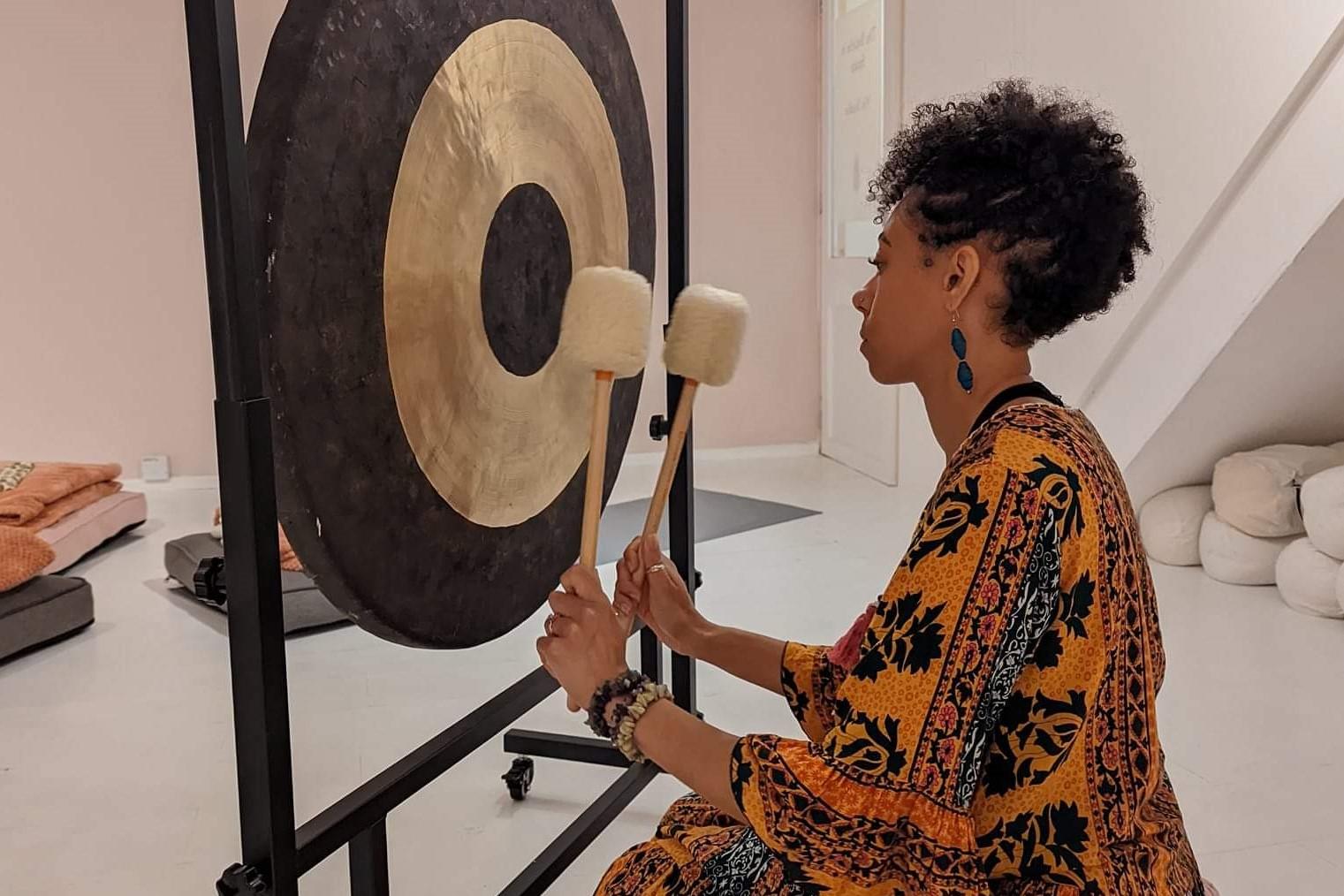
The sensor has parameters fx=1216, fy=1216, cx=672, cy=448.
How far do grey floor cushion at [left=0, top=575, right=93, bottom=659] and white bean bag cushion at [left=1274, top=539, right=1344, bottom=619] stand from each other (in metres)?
2.74

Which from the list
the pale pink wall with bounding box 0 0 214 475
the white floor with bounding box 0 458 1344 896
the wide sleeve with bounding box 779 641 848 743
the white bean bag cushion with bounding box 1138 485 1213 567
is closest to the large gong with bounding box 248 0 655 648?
the white floor with bounding box 0 458 1344 896

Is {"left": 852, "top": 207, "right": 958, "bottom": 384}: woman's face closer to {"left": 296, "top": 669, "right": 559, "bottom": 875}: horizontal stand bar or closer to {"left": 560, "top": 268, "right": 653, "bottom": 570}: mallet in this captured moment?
{"left": 560, "top": 268, "right": 653, "bottom": 570}: mallet

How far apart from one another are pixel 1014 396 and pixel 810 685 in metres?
0.39

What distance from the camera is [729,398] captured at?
5.03 m

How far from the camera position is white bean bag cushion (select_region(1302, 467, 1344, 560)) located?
8.70ft

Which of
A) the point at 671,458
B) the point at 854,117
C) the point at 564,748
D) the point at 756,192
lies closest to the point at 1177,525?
the point at 564,748

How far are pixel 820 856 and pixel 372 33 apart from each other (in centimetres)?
75

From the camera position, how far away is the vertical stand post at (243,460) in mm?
878

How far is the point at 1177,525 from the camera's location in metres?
3.13

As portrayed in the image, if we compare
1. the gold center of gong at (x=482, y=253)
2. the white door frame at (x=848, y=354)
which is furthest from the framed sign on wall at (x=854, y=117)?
the gold center of gong at (x=482, y=253)

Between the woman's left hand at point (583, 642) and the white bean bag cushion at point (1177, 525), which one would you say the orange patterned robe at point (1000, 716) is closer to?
the woman's left hand at point (583, 642)

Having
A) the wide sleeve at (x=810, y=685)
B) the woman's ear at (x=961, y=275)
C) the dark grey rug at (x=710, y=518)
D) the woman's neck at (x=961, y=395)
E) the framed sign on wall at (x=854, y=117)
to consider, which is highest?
the framed sign on wall at (x=854, y=117)

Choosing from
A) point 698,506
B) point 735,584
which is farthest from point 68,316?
point 735,584

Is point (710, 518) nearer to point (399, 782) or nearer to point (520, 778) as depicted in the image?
point (520, 778)
